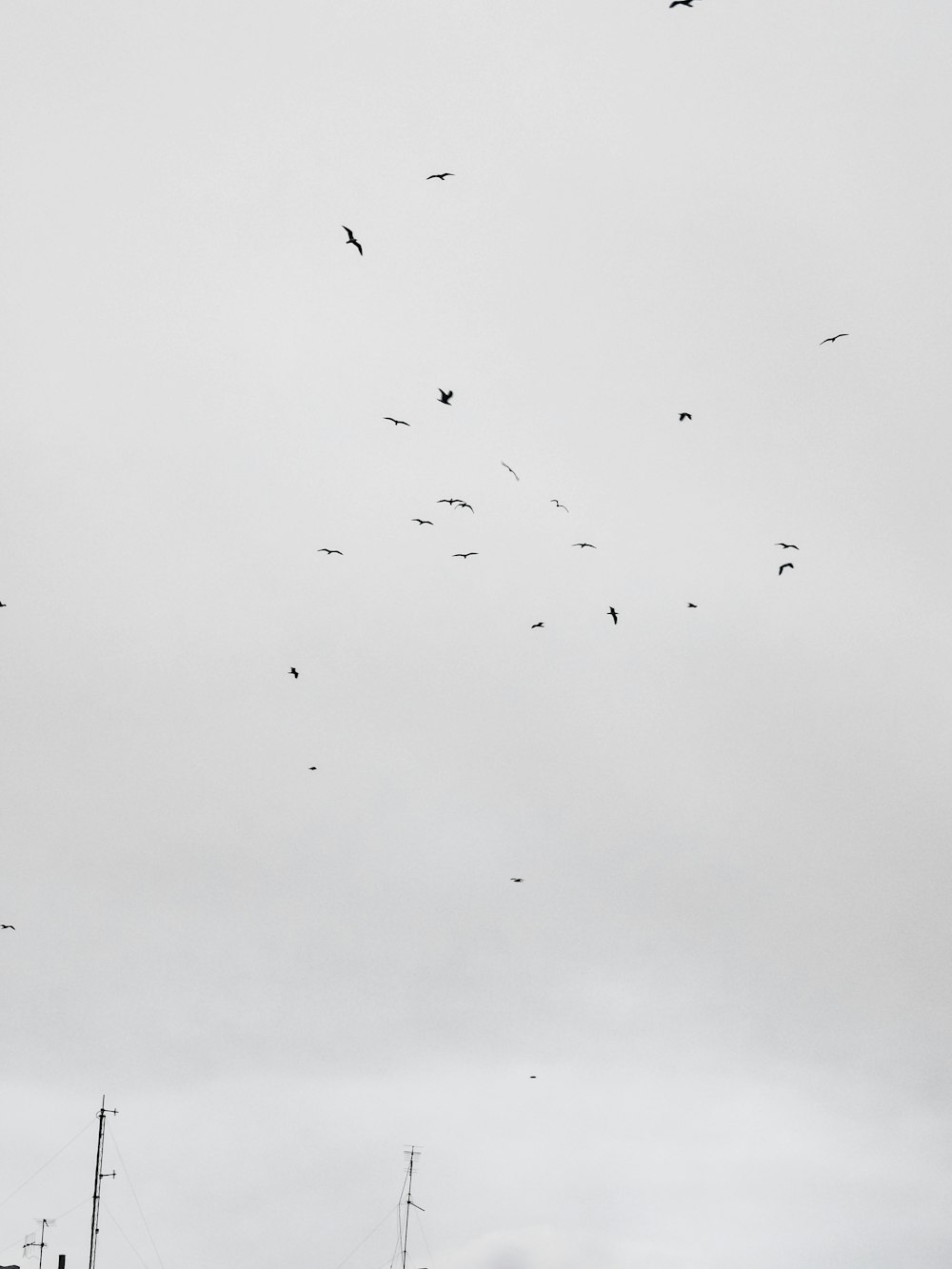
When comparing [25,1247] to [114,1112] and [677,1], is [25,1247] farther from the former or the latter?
[677,1]

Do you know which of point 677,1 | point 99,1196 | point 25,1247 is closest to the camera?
point 677,1

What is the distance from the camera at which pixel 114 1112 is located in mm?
146250

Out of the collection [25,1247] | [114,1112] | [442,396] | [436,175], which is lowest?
[25,1247]

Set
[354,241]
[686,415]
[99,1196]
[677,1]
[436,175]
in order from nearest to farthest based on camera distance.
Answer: [677,1] → [354,241] → [436,175] → [686,415] → [99,1196]

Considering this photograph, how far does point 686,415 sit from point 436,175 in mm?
25910

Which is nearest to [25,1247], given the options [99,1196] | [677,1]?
[99,1196]

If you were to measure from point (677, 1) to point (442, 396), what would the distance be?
20.7 m

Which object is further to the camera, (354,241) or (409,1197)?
(409,1197)

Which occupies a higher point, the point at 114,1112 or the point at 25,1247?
the point at 114,1112

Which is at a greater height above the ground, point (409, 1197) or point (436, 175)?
point (436, 175)

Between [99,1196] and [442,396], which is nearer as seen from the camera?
[442,396]

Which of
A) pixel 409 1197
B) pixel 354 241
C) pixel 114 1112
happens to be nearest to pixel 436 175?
pixel 354 241

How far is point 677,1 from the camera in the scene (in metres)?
48.0

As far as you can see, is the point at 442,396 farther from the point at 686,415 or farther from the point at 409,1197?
the point at 409,1197
